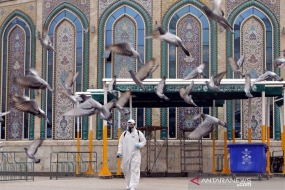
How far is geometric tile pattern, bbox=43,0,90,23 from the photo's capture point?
29969 mm

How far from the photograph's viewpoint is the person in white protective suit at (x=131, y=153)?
17328 millimetres

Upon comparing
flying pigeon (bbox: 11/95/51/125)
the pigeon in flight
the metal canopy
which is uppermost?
the pigeon in flight

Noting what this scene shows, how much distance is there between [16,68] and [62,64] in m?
2.42

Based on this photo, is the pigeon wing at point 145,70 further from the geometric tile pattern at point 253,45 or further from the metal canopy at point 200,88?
the geometric tile pattern at point 253,45

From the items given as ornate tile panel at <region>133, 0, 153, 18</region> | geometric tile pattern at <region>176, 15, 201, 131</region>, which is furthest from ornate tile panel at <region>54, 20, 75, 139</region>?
geometric tile pattern at <region>176, 15, 201, 131</region>

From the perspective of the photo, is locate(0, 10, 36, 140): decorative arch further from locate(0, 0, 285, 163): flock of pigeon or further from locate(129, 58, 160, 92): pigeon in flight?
locate(129, 58, 160, 92): pigeon in flight

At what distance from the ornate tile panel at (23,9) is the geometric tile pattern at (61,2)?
0.55 m

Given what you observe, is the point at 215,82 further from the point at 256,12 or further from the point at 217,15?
the point at 256,12

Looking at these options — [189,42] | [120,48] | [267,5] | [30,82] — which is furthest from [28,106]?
[267,5]

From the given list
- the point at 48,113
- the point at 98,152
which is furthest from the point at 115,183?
the point at 48,113

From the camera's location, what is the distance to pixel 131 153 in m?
17.5

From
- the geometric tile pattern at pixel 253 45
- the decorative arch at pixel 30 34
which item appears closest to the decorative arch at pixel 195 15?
the geometric tile pattern at pixel 253 45

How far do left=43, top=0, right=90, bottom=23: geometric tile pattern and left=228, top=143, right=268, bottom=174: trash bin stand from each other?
11528mm

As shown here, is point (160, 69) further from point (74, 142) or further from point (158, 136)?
point (74, 142)
